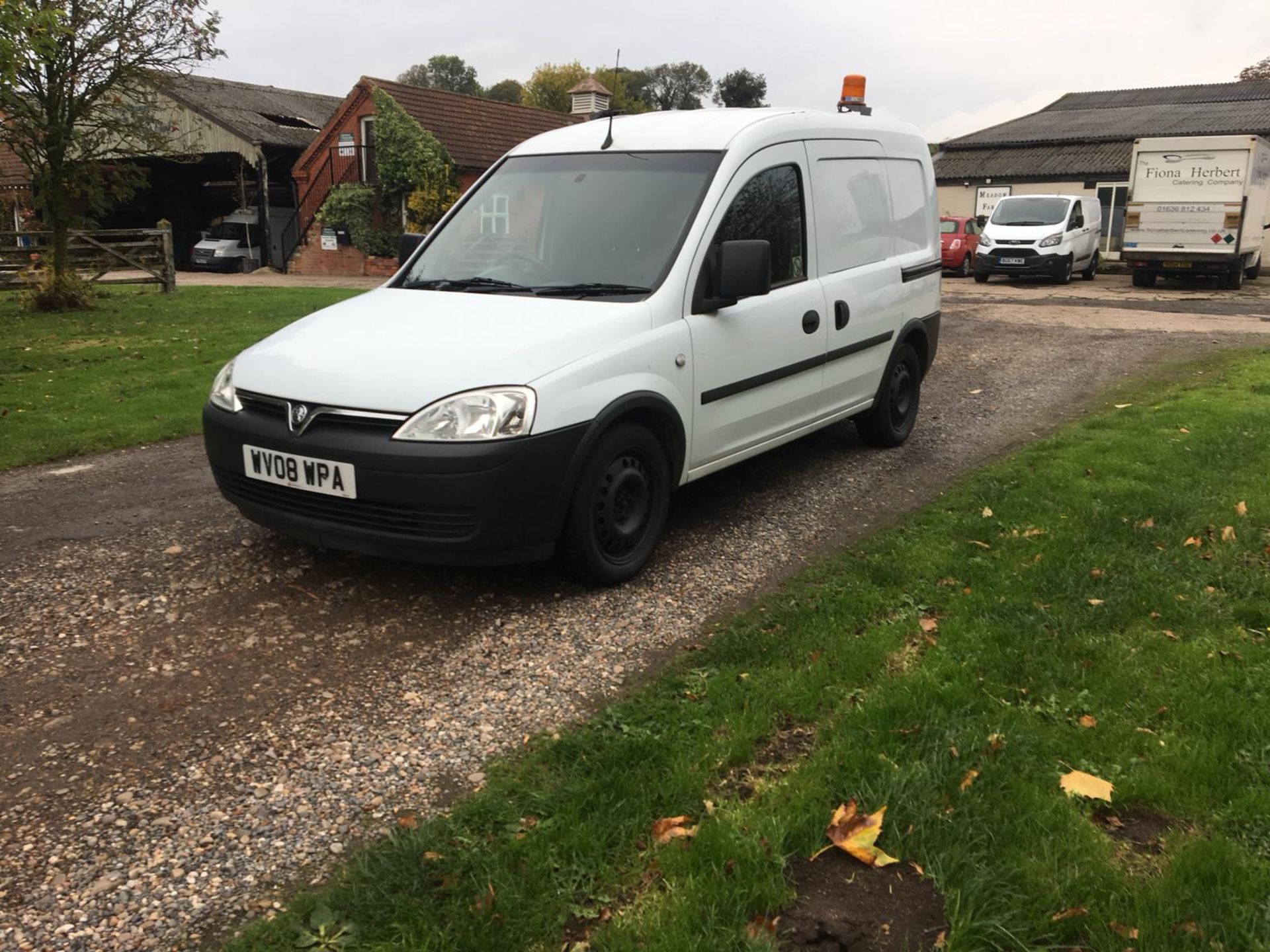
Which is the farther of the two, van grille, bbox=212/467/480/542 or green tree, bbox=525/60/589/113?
green tree, bbox=525/60/589/113

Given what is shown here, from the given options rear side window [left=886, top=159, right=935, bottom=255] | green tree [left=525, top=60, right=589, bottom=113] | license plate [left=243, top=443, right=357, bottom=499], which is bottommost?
license plate [left=243, top=443, right=357, bottom=499]

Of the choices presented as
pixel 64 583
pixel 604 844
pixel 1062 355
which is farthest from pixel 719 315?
pixel 1062 355

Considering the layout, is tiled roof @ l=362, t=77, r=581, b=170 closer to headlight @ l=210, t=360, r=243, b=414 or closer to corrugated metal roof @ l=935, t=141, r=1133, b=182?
corrugated metal roof @ l=935, t=141, r=1133, b=182

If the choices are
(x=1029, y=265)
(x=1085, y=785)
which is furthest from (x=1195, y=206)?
(x=1085, y=785)

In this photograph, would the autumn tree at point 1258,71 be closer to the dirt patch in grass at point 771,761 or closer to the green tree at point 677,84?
the green tree at point 677,84

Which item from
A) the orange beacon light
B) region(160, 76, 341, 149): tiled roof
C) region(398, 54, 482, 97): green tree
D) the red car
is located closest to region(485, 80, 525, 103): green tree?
region(398, 54, 482, 97): green tree

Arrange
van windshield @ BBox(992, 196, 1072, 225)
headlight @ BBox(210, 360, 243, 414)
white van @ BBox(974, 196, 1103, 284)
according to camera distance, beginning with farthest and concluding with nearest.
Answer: van windshield @ BBox(992, 196, 1072, 225) < white van @ BBox(974, 196, 1103, 284) < headlight @ BBox(210, 360, 243, 414)

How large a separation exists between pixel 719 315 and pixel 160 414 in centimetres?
526

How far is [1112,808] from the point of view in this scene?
2971 millimetres

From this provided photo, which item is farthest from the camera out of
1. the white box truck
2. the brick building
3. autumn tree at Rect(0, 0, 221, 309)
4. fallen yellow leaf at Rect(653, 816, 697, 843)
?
the brick building

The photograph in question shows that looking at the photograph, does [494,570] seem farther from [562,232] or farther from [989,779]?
[989,779]

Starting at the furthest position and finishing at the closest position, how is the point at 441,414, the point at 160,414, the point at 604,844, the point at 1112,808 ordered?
1. the point at 160,414
2. the point at 441,414
3. the point at 1112,808
4. the point at 604,844

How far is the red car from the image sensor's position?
85.7 ft

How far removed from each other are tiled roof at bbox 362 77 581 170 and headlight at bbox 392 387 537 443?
28619mm
